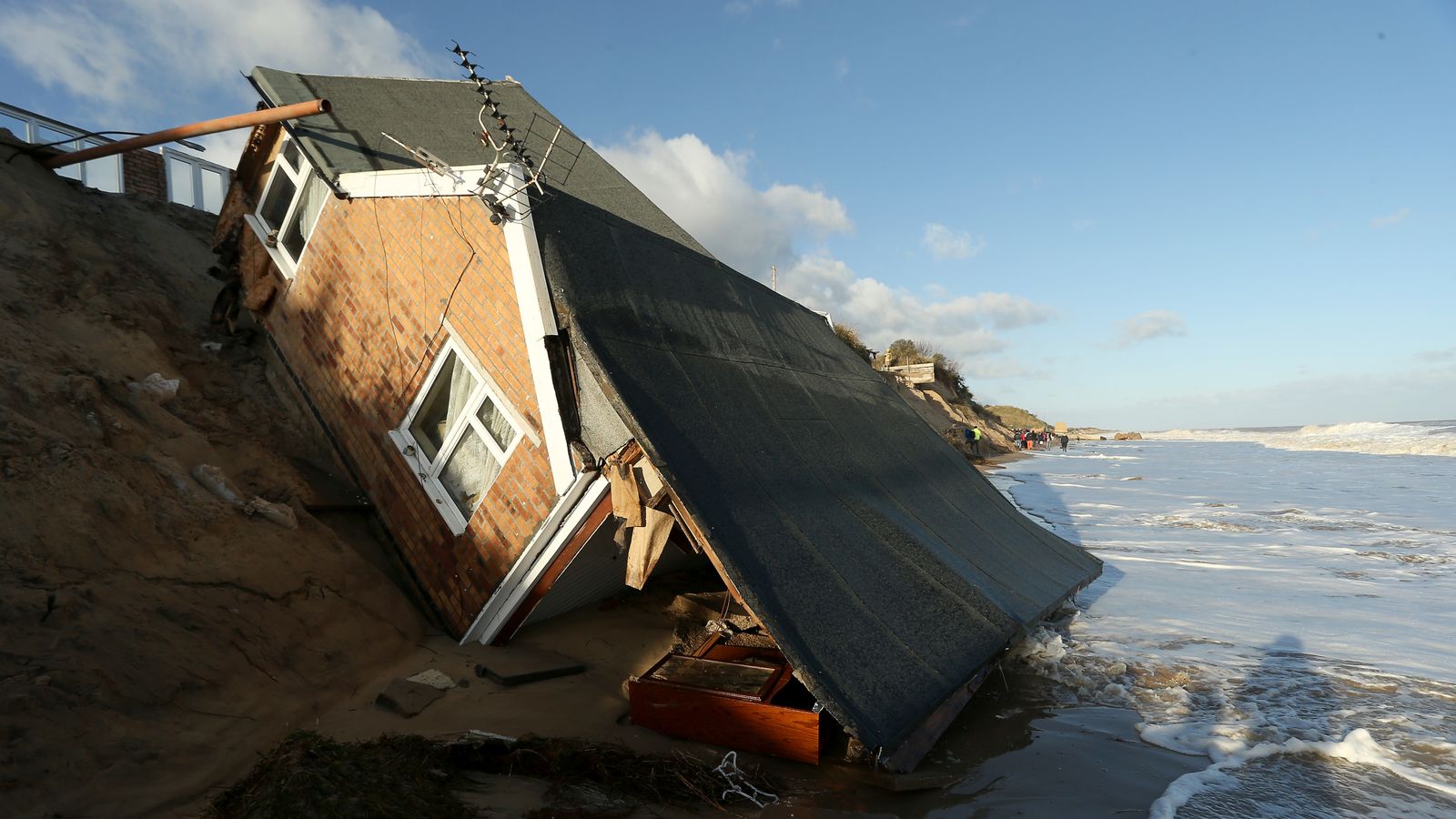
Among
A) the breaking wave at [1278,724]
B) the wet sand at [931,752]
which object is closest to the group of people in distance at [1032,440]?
the breaking wave at [1278,724]

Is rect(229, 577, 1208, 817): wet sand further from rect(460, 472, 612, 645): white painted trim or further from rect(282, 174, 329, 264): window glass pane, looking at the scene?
rect(282, 174, 329, 264): window glass pane

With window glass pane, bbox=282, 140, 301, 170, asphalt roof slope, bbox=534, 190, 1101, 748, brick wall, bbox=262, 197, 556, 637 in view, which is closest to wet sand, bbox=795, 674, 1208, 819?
asphalt roof slope, bbox=534, 190, 1101, 748

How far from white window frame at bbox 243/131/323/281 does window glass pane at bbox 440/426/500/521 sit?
2850 millimetres

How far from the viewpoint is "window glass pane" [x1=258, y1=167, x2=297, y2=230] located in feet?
24.7

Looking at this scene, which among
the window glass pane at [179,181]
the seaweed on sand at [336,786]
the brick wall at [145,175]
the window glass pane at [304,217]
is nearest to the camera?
the seaweed on sand at [336,786]

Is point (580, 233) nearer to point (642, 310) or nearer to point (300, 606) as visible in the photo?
point (642, 310)

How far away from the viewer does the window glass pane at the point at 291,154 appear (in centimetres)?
729

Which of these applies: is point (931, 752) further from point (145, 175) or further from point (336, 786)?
point (145, 175)

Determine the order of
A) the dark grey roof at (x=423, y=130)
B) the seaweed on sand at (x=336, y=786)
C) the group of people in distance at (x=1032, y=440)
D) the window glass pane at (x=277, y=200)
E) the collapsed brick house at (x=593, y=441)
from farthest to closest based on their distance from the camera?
the group of people in distance at (x=1032, y=440)
the window glass pane at (x=277, y=200)
the dark grey roof at (x=423, y=130)
the collapsed brick house at (x=593, y=441)
the seaweed on sand at (x=336, y=786)

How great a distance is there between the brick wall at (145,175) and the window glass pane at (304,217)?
18.8 ft

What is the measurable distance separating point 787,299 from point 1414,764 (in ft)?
25.5

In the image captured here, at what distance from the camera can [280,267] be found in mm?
7277

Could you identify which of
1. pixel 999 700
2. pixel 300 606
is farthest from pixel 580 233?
pixel 999 700

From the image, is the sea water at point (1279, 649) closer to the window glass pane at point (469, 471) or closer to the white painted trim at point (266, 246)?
the window glass pane at point (469, 471)
